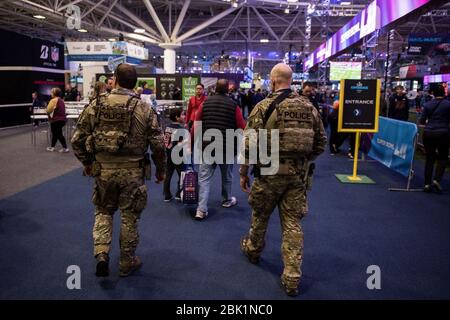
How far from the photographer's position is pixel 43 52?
16969 millimetres

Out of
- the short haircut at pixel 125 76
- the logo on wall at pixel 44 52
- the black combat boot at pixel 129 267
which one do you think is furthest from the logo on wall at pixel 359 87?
the logo on wall at pixel 44 52

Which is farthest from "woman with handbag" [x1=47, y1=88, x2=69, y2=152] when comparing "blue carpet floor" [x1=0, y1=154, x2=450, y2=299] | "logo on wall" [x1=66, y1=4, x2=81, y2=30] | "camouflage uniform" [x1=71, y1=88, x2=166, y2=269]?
"logo on wall" [x1=66, y1=4, x2=81, y2=30]

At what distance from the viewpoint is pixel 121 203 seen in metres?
3.26

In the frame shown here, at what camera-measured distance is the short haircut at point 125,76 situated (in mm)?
3178

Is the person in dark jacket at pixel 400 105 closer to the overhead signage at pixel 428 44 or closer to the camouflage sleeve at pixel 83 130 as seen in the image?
the camouflage sleeve at pixel 83 130

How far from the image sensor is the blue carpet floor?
3.21m

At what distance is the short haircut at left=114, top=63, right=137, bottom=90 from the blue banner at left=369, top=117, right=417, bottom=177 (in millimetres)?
5140

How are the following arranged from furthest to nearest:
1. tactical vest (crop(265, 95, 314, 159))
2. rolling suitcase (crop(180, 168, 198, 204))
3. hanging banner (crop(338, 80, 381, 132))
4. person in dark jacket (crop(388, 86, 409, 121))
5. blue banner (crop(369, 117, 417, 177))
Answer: person in dark jacket (crop(388, 86, 409, 121)) < hanging banner (crop(338, 80, 381, 132)) < blue banner (crop(369, 117, 417, 177)) < rolling suitcase (crop(180, 168, 198, 204)) < tactical vest (crop(265, 95, 314, 159))

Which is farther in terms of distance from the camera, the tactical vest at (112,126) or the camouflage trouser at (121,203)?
the camouflage trouser at (121,203)

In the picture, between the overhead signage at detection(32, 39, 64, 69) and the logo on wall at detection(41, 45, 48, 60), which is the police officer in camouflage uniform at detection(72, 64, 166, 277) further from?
the logo on wall at detection(41, 45, 48, 60)

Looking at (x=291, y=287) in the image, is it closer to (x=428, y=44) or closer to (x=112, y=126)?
(x=112, y=126)

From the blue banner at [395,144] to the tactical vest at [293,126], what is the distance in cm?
424

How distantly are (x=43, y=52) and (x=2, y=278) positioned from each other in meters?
16.0

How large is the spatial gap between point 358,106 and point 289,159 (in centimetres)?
447
